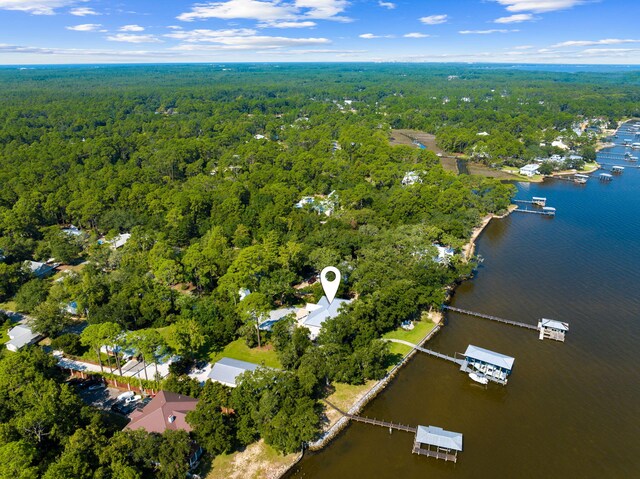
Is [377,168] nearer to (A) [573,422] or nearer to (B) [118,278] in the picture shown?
(B) [118,278]

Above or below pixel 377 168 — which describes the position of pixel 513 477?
below

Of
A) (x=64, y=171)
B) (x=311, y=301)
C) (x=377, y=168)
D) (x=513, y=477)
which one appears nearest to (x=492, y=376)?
(x=513, y=477)

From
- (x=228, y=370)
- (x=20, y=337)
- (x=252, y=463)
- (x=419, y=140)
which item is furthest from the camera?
(x=419, y=140)

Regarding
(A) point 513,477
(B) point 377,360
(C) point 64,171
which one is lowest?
(A) point 513,477

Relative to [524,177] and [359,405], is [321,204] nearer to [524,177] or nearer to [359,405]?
[359,405]

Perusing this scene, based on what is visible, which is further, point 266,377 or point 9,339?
point 9,339

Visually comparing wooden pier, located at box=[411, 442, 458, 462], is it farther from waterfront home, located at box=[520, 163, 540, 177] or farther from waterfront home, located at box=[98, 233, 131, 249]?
waterfront home, located at box=[520, 163, 540, 177]

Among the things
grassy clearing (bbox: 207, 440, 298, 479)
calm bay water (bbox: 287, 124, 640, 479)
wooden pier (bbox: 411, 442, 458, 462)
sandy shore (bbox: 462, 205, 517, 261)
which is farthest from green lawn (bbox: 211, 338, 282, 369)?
sandy shore (bbox: 462, 205, 517, 261)

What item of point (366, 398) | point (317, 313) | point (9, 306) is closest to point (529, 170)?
point (317, 313)
